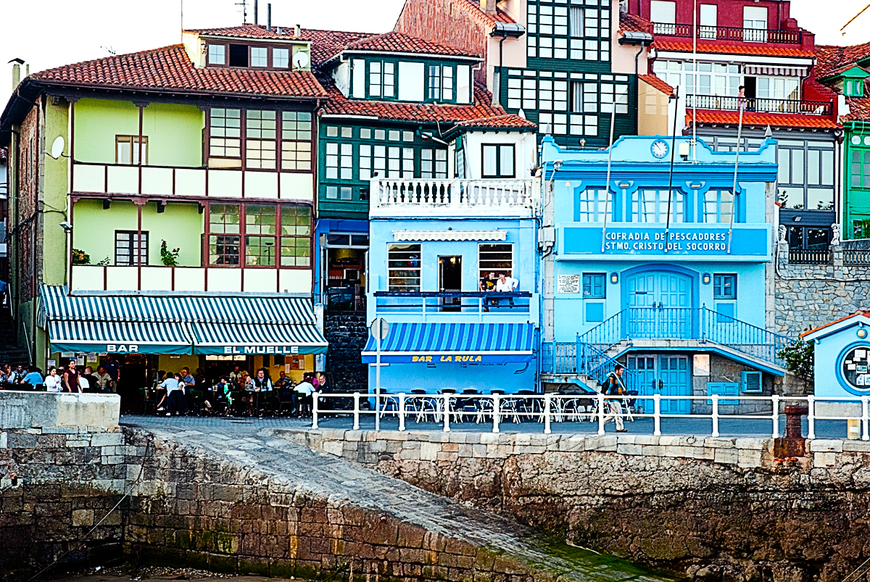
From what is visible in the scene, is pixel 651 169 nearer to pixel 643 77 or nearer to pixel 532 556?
pixel 643 77

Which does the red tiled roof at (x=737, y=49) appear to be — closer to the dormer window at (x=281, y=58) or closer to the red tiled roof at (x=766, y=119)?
the red tiled roof at (x=766, y=119)

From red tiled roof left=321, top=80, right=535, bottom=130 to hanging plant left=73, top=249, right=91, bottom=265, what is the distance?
713 cm

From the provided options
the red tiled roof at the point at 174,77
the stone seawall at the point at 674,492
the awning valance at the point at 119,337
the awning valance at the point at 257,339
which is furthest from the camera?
the red tiled roof at the point at 174,77

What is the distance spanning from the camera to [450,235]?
35.4 m

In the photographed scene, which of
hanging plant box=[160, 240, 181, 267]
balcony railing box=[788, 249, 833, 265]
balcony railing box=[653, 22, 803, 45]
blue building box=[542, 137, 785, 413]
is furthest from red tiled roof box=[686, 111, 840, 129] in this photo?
hanging plant box=[160, 240, 181, 267]

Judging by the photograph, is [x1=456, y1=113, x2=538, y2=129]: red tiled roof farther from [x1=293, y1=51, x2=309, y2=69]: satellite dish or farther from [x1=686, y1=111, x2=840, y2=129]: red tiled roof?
[x1=686, y1=111, x2=840, y2=129]: red tiled roof

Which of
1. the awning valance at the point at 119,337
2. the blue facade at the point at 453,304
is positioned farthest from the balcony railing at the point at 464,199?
the awning valance at the point at 119,337

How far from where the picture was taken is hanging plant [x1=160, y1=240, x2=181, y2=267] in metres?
35.1

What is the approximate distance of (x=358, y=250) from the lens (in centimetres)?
3847

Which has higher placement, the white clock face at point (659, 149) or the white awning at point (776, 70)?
the white awning at point (776, 70)

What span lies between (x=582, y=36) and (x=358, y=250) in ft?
29.8

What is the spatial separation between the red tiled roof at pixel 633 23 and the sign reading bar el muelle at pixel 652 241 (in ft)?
28.8

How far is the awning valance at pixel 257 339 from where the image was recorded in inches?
1293

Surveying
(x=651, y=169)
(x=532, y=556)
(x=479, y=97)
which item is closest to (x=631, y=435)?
(x=532, y=556)
